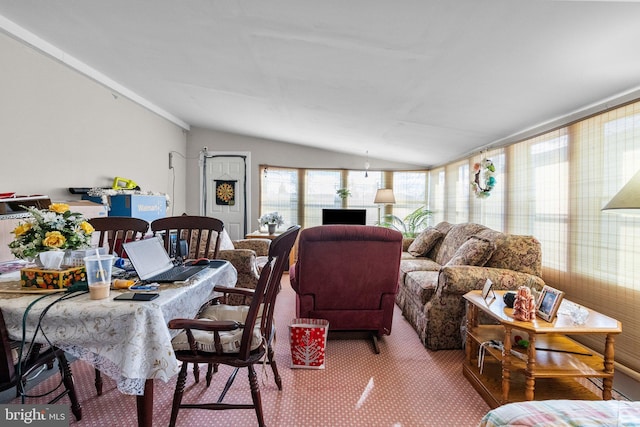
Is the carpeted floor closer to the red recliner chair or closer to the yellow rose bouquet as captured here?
the red recliner chair

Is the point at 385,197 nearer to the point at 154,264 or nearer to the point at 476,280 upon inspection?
the point at 476,280

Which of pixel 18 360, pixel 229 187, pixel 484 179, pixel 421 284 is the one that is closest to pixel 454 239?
pixel 484 179

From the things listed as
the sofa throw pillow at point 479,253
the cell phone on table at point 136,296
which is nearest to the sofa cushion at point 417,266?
the sofa throw pillow at point 479,253

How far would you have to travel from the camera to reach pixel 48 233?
5.31ft

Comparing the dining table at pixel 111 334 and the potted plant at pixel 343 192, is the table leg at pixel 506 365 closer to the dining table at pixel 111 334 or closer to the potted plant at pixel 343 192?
the dining table at pixel 111 334

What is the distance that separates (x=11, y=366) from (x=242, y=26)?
2210mm

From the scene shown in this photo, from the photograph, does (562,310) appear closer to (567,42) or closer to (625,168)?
(625,168)

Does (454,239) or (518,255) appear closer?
(518,255)

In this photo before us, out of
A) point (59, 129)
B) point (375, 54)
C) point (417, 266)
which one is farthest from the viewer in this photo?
A: point (417, 266)

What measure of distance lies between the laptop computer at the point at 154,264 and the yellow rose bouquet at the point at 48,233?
0.87 feet

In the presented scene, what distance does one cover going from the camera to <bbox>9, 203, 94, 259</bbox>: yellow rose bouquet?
1.61 meters

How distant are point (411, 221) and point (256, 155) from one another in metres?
3.21

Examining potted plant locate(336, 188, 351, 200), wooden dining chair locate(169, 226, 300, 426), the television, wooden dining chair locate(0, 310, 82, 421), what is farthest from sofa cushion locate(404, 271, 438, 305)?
potted plant locate(336, 188, 351, 200)

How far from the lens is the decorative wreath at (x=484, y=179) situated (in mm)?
4051
